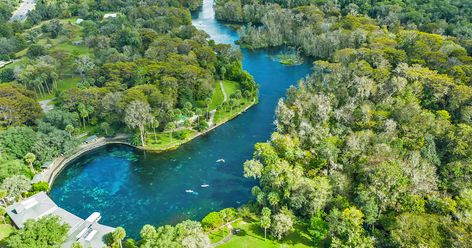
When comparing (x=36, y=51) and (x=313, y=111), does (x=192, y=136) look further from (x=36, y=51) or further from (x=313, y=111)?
(x=36, y=51)

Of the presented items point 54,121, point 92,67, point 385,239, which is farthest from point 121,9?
point 385,239

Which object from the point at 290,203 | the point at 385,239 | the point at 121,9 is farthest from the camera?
the point at 121,9

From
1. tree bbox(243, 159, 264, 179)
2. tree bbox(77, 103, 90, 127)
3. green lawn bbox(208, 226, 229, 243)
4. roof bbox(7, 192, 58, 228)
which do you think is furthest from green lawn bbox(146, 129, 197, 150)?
green lawn bbox(208, 226, 229, 243)

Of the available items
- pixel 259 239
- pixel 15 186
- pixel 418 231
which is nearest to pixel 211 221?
pixel 259 239

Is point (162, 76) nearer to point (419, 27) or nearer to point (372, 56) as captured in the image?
point (372, 56)

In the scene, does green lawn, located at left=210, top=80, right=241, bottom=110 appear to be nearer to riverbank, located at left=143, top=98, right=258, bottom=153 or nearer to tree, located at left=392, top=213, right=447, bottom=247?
riverbank, located at left=143, top=98, right=258, bottom=153
